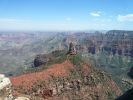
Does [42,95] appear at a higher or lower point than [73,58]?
lower

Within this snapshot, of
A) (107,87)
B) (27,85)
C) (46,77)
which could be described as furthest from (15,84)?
(107,87)

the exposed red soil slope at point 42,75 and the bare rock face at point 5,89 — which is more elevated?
the bare rock face at point 5,89

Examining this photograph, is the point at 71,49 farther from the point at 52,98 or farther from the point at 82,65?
the point at 52,98

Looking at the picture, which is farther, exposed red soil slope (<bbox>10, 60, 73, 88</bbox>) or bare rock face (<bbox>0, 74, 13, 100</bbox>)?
exposed red soil slope (<bbox>10, 60, 73, 88</bbox>)

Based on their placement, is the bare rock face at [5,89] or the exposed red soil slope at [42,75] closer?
the bare rock face at [5,89]

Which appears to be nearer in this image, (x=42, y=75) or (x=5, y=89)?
(x=5, y=89)

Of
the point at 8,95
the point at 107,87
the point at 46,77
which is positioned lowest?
the point at 107,87

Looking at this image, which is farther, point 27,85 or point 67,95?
point 67,95

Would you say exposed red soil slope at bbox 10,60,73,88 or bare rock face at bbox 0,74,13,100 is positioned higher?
bare rock face at bbox 0,74,13,100
